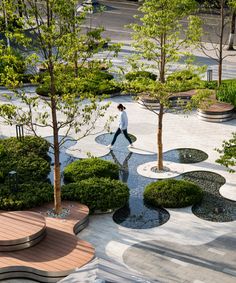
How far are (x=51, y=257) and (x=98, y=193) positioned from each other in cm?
322

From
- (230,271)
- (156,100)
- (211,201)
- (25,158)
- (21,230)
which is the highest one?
(156,100)

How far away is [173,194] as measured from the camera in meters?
15.8

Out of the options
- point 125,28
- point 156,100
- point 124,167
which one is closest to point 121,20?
point 125,28

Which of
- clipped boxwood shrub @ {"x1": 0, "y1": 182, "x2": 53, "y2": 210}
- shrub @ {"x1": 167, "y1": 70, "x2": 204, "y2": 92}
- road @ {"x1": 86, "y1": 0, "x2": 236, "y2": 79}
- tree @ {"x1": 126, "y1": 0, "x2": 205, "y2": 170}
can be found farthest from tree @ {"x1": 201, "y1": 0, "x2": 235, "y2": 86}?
clipped boxwood shrub @ {"x1": 0, "y1": 182, "x2": 53, "y2": 210}

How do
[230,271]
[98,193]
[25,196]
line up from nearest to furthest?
[230,271]
[25,196]
[98,193]

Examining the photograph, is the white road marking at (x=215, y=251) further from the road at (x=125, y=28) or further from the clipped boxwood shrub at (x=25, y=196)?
the road at (x=125, y=28)

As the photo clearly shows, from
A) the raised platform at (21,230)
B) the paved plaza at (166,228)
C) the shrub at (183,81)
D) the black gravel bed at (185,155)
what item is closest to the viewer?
the paved plaza at (166,228)

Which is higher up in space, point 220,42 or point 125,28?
point 220,42

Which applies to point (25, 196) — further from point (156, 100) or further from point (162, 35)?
point (156, 100)

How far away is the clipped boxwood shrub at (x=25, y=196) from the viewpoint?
49.2 feet

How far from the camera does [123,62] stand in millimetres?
32500

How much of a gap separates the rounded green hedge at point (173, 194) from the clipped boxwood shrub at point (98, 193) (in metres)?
0.77

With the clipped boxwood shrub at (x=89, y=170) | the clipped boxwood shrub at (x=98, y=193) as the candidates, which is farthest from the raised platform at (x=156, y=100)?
the clipped boxwood shrub at (x=98, y=193)

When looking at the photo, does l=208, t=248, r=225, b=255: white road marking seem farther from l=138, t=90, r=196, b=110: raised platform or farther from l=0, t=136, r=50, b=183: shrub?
l=138, t=90, r=196, b=110: raised platform
